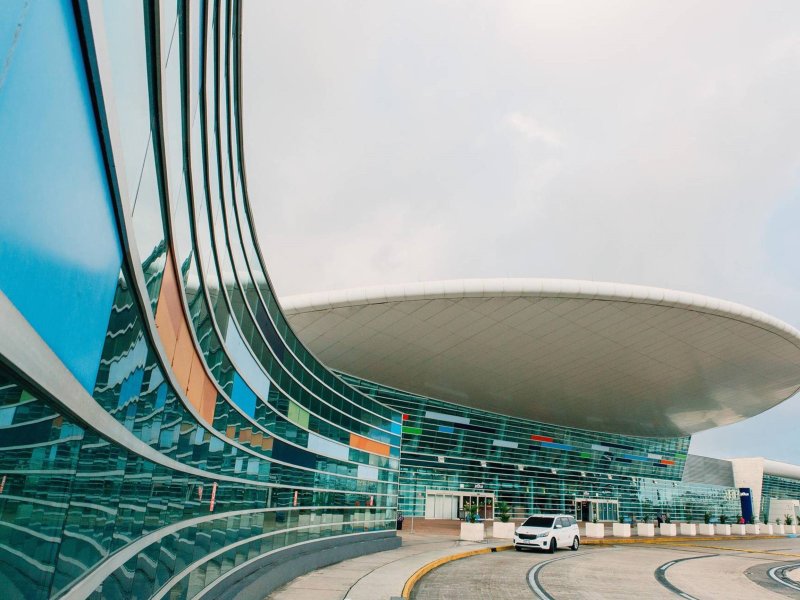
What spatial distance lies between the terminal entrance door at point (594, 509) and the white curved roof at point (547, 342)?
1411 cm

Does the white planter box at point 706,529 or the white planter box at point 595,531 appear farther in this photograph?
the white planter box at point 706,529

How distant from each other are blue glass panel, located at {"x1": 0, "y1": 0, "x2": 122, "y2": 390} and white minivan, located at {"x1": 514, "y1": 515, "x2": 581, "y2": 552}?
25674mm

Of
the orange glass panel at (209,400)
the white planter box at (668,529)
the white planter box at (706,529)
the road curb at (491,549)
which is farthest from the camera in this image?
the white planter box at (706,529)

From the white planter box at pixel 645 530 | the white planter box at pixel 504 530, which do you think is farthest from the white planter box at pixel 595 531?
the white planter box at pixel 504 530

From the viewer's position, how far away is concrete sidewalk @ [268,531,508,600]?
12.4 m

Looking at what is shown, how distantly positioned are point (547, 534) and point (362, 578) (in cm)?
1358

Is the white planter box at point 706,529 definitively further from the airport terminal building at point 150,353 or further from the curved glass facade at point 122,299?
the curved glass facade at point 122,299

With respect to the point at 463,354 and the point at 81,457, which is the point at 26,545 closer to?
the point at 81,457

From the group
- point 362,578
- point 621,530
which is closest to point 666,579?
point 362,578

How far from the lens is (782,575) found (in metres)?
20.9

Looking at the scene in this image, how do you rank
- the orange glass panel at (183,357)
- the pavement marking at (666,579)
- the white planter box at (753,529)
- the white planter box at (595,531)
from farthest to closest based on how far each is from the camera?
the white planter box at (753,529), the white planter box at (595,531), the pavement marking at (666,579), the orange glass panel at (183,357)

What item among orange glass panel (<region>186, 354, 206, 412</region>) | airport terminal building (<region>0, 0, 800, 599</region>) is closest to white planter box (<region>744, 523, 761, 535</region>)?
airport terminal building (<region>0, 0, 800, 599</region>)

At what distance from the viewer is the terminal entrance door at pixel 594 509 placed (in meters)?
61.5

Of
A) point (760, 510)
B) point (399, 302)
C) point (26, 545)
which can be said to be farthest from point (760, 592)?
point (760, 510)
